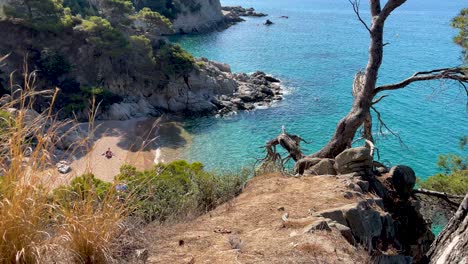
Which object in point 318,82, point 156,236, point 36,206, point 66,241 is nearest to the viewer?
point 36,206

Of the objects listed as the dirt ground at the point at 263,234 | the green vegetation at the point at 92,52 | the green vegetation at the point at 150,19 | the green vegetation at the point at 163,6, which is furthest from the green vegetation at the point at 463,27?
the green vegetation at the point at 163,6

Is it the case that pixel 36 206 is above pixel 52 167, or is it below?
below

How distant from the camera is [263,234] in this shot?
4.83 meters

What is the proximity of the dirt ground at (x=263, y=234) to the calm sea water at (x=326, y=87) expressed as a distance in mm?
3641

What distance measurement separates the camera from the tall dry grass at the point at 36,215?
2635mm

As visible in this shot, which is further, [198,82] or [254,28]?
[254,28]

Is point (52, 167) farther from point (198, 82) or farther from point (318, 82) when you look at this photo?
point (318, 82)

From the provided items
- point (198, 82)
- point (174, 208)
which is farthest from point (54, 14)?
point (174, 208)

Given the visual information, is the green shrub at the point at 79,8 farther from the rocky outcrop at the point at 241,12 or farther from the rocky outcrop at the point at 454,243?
the rocky outcrop at the point at 454,243

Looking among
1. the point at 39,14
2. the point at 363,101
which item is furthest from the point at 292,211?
the point at 39,14

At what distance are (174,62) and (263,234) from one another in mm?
26214

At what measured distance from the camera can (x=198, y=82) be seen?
30.3m

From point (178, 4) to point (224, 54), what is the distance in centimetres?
1518

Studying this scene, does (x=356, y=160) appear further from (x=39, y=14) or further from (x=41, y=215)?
(x=39, y=14)
